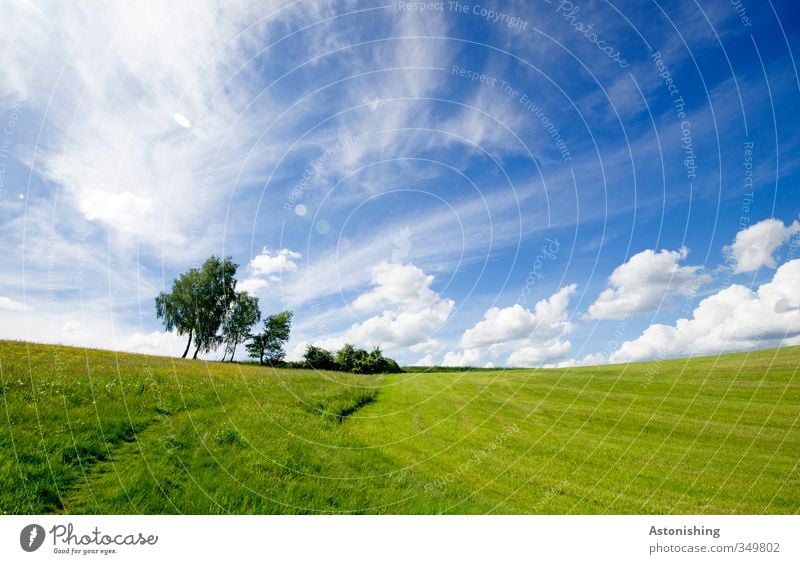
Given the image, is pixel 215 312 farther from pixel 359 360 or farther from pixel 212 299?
pixel 359 360

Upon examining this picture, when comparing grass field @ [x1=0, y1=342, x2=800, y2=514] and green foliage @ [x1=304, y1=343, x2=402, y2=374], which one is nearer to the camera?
grass field @ [x1=0, y1=342, x2=800, y2=514]

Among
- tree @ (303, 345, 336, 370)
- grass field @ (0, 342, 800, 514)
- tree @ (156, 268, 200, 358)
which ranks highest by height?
tree @ (156, 268, 200, 358)

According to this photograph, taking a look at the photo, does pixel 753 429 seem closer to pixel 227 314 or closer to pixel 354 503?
pixel 354 503

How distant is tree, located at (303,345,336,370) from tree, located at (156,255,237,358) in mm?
10992

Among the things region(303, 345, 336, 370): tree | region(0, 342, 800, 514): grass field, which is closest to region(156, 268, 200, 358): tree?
region(303, 345, 336, 370): tree

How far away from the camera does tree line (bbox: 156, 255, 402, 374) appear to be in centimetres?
4556

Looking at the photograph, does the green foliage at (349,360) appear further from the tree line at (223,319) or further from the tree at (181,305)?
the tree at (181,305)

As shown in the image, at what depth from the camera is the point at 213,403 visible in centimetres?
1521

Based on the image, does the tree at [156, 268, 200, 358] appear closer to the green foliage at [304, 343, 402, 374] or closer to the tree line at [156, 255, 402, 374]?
the tree line at [156, 255, 402, 374]

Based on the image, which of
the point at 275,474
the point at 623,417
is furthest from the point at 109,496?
the point at 623,417

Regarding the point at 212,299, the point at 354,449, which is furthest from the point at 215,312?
the point at 354,449

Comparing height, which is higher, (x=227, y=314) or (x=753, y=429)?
(x=227, y=314)

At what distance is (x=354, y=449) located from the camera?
13266 mm
